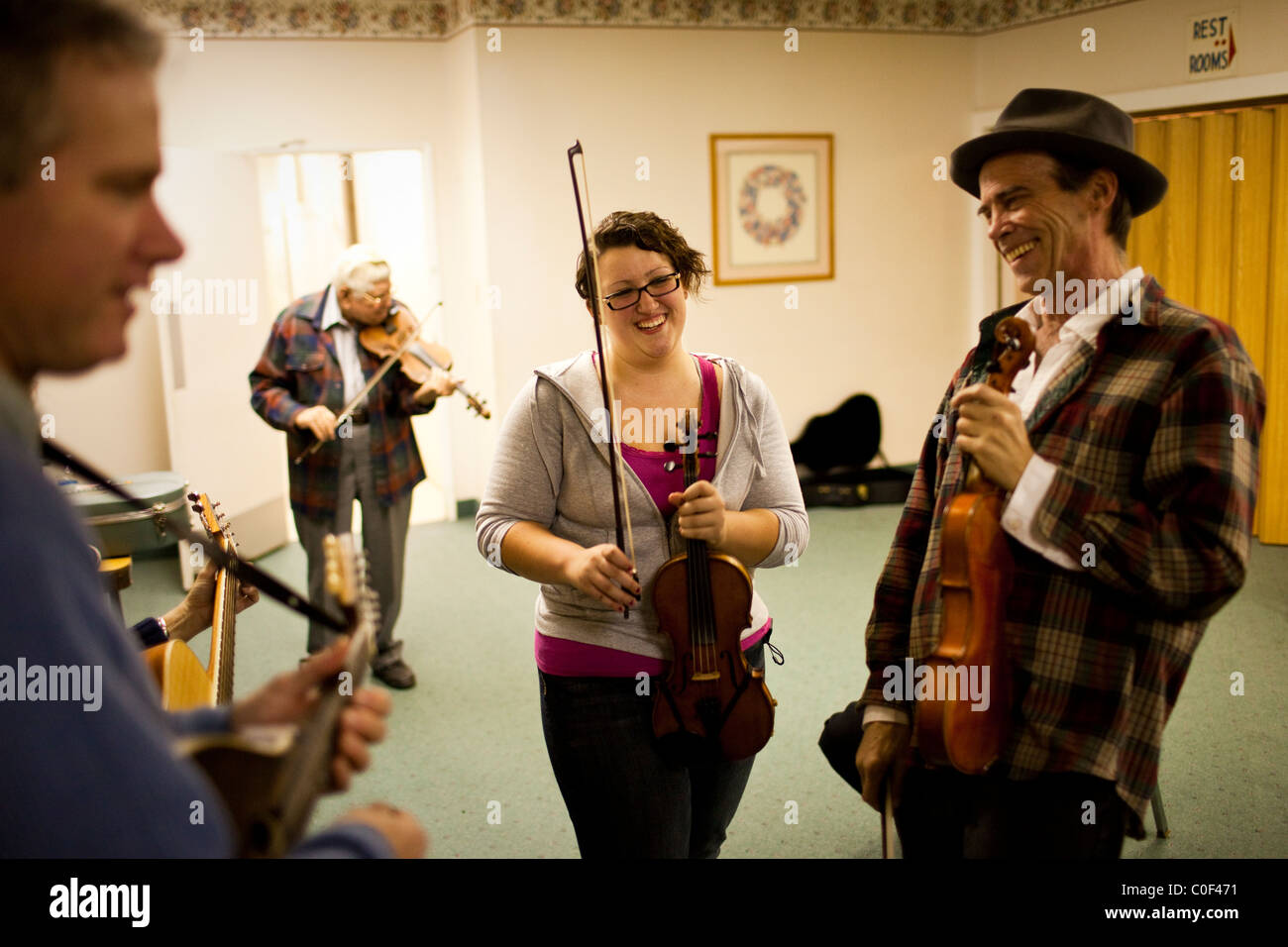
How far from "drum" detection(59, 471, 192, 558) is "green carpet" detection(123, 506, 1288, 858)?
51cm

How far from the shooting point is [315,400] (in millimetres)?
3342

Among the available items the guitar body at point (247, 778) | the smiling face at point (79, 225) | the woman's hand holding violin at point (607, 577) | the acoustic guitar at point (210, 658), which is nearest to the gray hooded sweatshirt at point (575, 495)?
the woman's hand holding violin at point (607, 577)

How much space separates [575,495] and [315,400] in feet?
6.63

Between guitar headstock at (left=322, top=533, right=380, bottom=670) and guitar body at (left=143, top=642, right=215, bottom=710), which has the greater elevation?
guitar headstock at (left=322, top=533, right=380, bottom=670)

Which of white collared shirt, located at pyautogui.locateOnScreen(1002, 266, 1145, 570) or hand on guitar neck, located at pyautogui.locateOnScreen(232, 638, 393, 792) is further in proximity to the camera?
white collared shirt, located at pyautogui.locateOnScreen(1002, 266, 1145, 570)

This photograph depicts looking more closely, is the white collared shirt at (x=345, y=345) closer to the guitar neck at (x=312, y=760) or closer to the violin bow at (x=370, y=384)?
the violin bow at (x=370, y=384)

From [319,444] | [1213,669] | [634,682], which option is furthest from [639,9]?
[634,682]

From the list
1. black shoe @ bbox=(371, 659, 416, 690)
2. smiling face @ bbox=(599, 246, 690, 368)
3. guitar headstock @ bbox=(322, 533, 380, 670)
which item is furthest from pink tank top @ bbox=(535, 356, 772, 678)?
black shoe @ bbox=(371, 659, 416, 690)

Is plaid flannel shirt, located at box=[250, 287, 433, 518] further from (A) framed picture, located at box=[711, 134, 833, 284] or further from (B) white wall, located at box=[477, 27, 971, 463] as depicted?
(A) framed picture, located at box=[711, 134, 833, 284]

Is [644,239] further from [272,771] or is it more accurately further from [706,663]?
[272,771]

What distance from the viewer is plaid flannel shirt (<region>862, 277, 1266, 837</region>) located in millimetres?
1133

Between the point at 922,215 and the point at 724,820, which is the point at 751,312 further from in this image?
the point at 724,820

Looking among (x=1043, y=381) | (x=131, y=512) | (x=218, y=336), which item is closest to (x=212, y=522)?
(x=1043, y=381)

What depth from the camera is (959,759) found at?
1.24 metres
